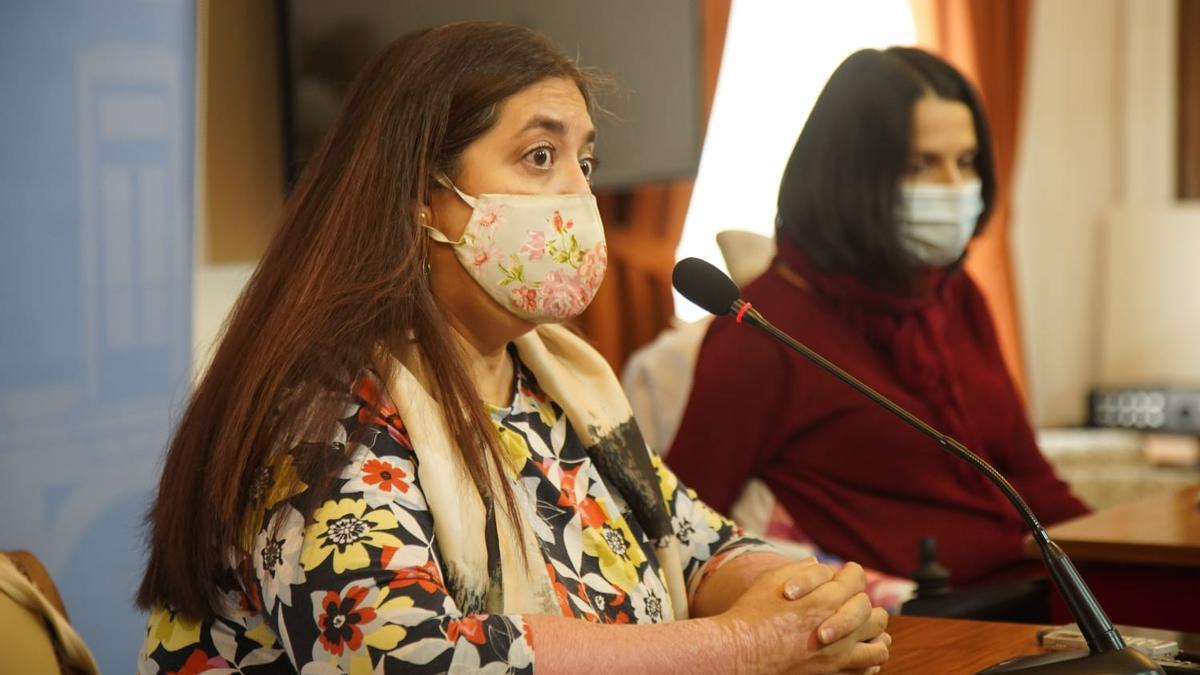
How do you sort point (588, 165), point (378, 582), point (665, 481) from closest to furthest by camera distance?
point (378, 582) → point (588, 165) → point (665, 481)

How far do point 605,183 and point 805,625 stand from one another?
206cm

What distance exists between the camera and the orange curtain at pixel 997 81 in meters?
4.57

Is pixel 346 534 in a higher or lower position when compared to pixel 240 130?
lower

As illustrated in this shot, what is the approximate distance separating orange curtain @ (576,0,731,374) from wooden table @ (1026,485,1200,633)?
1604mm

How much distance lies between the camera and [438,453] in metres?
1.22

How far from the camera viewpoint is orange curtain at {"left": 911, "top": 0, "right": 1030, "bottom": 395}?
457 centimetres

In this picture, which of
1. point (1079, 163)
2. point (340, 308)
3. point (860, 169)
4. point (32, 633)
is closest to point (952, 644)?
point (340, 308)

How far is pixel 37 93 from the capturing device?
1.94 metres

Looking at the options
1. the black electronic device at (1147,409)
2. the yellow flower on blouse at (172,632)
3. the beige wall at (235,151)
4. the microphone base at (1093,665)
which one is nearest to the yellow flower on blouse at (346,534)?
the yellow flower on blouse at (172,632)

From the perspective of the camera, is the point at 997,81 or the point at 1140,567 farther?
the point at 997,81

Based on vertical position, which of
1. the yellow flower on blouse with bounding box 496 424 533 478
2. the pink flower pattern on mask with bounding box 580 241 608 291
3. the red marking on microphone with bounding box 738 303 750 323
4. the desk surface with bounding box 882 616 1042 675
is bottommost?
the desk surface with bounding box 882 616 1042 675

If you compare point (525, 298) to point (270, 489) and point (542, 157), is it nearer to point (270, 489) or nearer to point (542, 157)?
point (542, 157)

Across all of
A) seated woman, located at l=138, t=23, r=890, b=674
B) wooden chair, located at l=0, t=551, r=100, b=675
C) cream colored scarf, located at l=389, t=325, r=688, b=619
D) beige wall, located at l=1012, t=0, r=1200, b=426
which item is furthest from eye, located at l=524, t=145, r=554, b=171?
beige wall, located at l=1012, t=0, r=1200, b=426

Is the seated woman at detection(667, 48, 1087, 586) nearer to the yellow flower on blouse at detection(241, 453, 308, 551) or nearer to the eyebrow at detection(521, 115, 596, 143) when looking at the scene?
the eyebrow at detection(521, 115, 596, 143)
